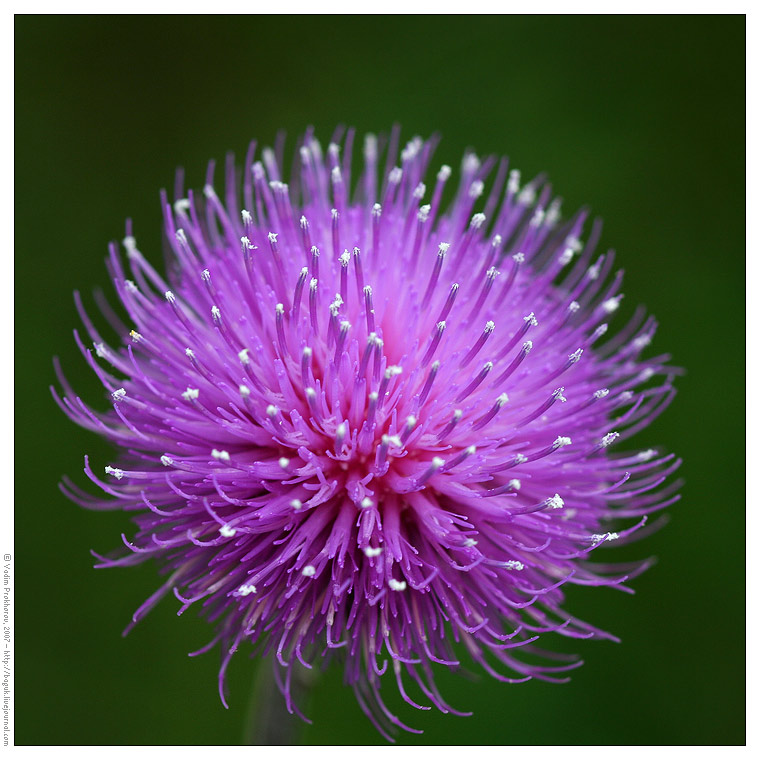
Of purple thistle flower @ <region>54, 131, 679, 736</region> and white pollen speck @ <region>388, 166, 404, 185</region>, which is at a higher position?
white pollen speck @ <region>388, 166, 404, 185</region>

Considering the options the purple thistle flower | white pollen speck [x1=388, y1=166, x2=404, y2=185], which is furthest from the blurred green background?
white pollen speck [x1=388, y1=166, x2=404, y2=185]

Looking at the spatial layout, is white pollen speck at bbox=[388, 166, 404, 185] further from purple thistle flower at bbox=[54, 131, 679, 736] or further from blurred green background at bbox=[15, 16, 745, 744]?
blurred green background at bbox=[15, 16, 745, 744]

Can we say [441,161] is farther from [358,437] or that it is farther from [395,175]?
[358,437]

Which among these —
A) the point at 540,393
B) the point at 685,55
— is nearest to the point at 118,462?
the point at 540,393

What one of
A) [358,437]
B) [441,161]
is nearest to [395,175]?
[358,437]

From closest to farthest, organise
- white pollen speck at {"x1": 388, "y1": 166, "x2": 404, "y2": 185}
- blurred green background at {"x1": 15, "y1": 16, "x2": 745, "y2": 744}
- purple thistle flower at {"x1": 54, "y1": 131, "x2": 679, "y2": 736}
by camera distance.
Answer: purple thistle flower at {"x1": 54, "y1": 131, "x2": 679, "y2": 736} → white pollen speck at {"x1": 388, "y1": 166, "x2": 404, "y2": 185} → blurred green background at {"x1": 15, "y1": 16, "x2": 745, "y2": 744}

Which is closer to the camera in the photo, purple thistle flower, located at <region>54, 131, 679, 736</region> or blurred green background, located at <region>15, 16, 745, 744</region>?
purple thistle flower, located at <region>54, 131, 679, 736</region>
